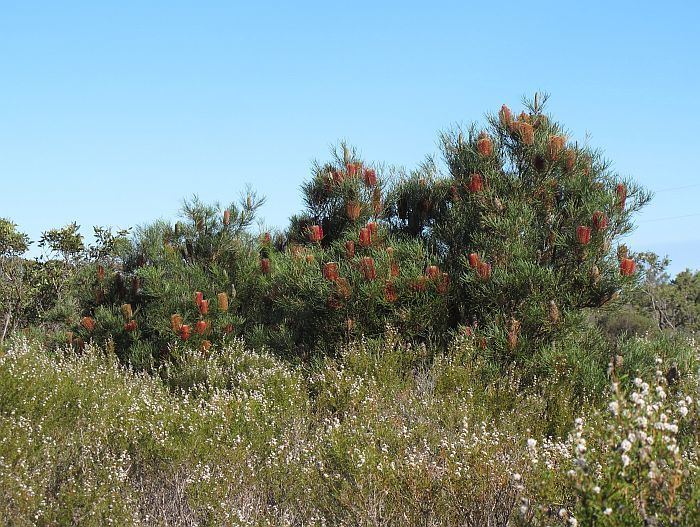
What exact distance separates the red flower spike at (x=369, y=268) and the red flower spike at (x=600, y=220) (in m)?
3.15

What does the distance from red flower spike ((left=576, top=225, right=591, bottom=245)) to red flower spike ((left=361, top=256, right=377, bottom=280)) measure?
9.39 feet

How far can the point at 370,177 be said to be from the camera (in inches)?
537

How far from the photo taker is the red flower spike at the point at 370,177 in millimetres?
13656

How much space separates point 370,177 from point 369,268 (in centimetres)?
283

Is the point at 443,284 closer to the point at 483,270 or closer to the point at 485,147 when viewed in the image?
the point at 483,270

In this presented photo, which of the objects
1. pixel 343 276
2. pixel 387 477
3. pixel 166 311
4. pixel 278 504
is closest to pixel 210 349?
pixel 166 311

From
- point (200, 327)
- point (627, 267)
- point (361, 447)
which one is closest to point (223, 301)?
point (200, 327)

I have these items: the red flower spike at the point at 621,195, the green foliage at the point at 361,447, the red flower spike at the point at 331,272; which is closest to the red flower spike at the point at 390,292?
the green foliage at the point at 361,447

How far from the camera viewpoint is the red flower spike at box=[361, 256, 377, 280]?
11.2 meters

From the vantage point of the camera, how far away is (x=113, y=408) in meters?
9.17

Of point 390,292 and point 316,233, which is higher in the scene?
point 316,233

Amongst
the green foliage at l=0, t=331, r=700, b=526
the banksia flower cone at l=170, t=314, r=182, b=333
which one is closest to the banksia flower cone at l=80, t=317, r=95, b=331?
the banksia flower cone at l=170, t=314, r=182, b=333

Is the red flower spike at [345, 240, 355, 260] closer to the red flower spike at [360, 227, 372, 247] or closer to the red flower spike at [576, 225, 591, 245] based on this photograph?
the red flower spike at [360, 227, 372, 247]

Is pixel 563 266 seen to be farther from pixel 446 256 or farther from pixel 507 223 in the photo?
pixel 446 256
